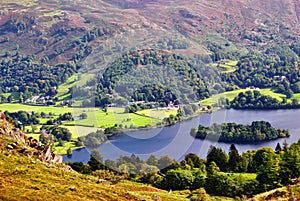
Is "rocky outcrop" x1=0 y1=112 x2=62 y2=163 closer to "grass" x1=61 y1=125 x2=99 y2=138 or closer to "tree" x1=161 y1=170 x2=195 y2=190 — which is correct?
"tree" x1=161 y1=170 x2=195 y2=190

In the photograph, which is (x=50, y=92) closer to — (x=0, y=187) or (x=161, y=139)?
(x=161, y=139)

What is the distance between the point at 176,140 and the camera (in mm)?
53125

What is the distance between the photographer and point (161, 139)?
2074 inches

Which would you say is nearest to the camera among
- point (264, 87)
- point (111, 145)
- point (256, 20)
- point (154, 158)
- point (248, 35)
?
point (154, 158)

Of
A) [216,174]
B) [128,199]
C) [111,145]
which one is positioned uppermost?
[128,199]

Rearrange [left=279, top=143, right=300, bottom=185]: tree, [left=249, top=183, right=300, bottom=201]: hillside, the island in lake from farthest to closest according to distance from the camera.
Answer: the island in lake → [left=279, top=143, right=300, bottom=185]: tree → [left=249, top=183, right=300, bottom=201]: hillside

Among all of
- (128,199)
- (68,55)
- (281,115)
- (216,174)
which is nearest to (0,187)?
(128,199)

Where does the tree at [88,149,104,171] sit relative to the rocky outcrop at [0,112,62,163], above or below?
below

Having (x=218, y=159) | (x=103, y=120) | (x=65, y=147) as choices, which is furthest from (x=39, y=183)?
(x=65, y=147)

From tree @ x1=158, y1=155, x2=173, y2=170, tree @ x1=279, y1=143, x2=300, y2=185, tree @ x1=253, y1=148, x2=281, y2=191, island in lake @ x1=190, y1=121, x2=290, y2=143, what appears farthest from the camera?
island in lake @ x1=190, y1=121, x2=290, y2=143

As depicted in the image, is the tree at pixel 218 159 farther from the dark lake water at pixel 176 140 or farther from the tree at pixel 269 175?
the tree at pixel 269 175

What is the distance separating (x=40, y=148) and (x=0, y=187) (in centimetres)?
1106

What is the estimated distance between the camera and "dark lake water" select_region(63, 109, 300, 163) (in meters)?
46.9

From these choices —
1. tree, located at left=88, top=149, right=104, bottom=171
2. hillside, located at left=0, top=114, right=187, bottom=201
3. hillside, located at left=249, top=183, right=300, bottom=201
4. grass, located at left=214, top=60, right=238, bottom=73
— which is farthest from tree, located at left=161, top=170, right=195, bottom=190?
grass, located at left=214, top=60, right=238, bottom=73
